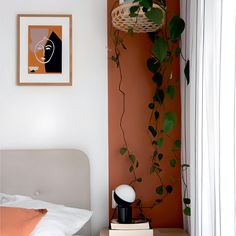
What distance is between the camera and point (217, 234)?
1.73 m

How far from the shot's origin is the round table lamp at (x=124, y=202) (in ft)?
7.21

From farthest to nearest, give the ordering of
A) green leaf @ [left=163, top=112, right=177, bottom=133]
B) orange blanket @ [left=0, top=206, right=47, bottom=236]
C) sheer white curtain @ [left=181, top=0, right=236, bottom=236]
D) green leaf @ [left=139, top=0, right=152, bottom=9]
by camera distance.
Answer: green leaf @ [left=163, top=112, right=177, bottom=133] < green leaf @ [left=139, top=0, right=152, bottom=9] < orange blanket @ [left=0, top=206, right=47, bottom=236] < sheer white curtain @ [left=181, top=0, right=236, bottom=236]

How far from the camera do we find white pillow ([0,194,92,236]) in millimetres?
1945

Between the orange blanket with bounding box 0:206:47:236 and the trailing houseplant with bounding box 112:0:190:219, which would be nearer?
the orange blanket with bounding box 0:206:47:236

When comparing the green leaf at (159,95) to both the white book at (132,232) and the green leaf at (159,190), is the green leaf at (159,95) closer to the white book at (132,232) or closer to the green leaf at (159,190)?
the green leaf at (159,190)

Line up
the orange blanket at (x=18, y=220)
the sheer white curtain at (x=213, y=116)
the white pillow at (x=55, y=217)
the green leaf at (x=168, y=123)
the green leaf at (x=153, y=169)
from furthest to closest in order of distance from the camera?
the green leaf at (x=153, y=169) → the green leaf at (x=168, y=123) → the white pillow at (x=55, y=217) → the orange blanket at (x=18, y=220) → the sheer white curtain at (x=213, y=116)

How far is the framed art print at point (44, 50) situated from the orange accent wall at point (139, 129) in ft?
0.85

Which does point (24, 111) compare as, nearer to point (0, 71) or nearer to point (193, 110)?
point (0, 71)

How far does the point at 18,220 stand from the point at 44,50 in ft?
3.39

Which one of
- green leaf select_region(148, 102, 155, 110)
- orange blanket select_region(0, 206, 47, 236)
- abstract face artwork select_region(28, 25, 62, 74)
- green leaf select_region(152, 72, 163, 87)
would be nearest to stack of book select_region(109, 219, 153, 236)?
orange blanket select_region(0, 206, 47, 236)

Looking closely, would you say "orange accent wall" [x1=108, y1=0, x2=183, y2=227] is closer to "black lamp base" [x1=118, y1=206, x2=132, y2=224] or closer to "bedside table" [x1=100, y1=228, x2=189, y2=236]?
"bedside table" [x1=100, y1=228, x2=189, y2=236]

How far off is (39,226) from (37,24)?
1.17 meters

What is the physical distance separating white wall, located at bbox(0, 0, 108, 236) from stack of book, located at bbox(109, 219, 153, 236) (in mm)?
274

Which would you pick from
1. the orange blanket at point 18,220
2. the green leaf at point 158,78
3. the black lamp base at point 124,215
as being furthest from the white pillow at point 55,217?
the green leaf at point 158,78
